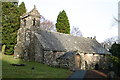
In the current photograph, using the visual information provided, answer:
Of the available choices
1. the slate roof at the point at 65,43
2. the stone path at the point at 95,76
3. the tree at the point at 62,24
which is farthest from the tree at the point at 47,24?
the stone path at the point at 95,76

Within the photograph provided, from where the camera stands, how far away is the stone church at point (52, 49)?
31531 mm

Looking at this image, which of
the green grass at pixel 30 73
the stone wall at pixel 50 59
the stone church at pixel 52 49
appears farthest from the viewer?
the stone church at pixel 52 49

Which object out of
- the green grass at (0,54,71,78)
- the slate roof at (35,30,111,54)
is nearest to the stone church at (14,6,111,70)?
the slate roof at (35,30,111,54)

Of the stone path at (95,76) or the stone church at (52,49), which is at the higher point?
the stone church at (52,49)

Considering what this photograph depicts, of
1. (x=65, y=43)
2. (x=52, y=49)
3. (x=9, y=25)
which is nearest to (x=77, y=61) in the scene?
(x=52, y=49)

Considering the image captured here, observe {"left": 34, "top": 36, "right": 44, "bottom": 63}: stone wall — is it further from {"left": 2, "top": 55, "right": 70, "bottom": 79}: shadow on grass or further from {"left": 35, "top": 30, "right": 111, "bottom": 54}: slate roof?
{"left": 2, "top": 55, "right": 70, "bottom": 79}: shadow on grass

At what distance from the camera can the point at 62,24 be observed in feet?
195

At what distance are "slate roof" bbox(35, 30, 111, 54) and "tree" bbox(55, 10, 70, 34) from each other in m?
16.1

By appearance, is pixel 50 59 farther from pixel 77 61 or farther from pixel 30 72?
pixel 30 72

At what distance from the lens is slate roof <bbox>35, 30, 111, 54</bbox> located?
3362 cm

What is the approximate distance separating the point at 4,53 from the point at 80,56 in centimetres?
2233

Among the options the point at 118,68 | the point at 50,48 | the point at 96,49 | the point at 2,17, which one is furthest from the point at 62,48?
the point at 2,17

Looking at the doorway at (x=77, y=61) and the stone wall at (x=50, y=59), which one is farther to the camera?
the doorway at (x=77, y=61)

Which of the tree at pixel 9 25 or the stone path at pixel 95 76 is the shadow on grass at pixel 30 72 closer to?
the stone path at pixel 95 76
